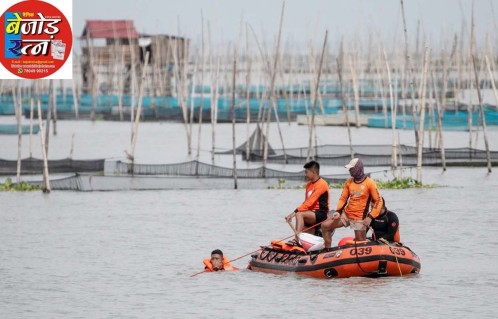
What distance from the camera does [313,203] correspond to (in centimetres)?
1530

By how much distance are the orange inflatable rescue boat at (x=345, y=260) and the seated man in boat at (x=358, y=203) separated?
223 millimetres

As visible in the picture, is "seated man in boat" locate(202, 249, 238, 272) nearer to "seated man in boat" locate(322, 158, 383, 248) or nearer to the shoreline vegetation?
"seated man in boat" locate(322, 158, 383, 248)

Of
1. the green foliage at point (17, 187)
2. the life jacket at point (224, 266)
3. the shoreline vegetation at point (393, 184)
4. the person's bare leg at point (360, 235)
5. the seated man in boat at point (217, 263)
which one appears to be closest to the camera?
the person's bare leg at point (360, 235)

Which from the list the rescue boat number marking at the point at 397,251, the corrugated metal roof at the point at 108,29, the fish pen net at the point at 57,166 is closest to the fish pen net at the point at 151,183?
the fish pen net at the point at 57,166

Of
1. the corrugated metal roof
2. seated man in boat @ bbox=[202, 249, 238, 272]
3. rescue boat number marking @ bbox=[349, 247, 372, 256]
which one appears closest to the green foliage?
seated man in boat @ bbox=[202, 249, 238, 272]

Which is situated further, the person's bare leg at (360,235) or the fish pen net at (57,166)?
the fish pen net at (57,166)

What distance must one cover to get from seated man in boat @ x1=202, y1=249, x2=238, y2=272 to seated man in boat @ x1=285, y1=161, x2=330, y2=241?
48.4 inches

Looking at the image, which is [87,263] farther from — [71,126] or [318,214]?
[71,126]

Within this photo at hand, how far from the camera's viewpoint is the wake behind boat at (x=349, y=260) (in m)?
14.4

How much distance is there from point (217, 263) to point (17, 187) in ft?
34.2

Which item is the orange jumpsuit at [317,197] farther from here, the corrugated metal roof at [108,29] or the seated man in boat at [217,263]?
the corrugated metal roof at [108,29]

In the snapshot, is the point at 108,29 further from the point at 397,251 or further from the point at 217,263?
the point at 397,251

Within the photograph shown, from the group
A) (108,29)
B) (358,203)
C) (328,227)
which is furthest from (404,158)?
(108,29)

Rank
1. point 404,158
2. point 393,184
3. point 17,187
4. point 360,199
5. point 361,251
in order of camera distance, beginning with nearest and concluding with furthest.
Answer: point 361,251 → point 360,199 → point 393,184 → point 17,187 → point 404,158
